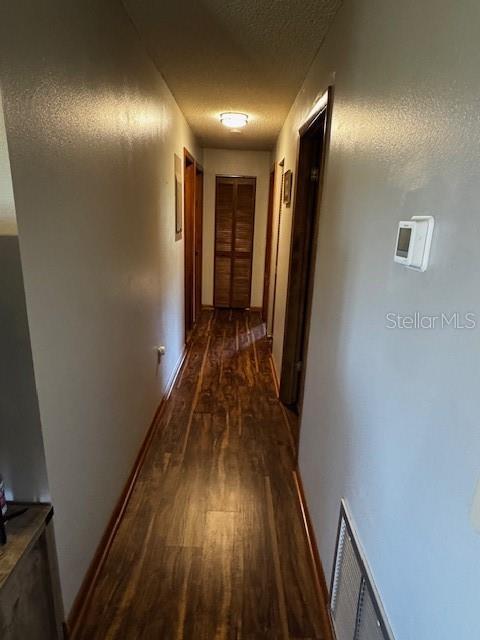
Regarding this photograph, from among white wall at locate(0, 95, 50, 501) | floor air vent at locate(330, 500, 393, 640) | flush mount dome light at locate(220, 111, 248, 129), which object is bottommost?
floor air vent at locate(330, 500, 393, 640)

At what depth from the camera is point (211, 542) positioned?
1.67m

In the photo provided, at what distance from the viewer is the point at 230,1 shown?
4.88ft

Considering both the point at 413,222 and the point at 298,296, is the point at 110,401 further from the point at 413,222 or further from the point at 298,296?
the point at 298,296

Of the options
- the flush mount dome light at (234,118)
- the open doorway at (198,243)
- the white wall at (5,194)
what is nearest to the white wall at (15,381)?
the white wall at (5,194)

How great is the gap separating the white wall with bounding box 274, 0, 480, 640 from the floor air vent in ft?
0.20

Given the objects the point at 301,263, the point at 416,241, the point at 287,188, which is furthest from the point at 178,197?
the point at 416,241

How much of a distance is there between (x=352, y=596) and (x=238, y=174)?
4966 millimetres

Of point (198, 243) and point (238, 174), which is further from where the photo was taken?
point (238, 174)

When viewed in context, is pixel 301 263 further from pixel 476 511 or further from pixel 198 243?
pixel 198 243

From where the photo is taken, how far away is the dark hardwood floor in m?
1.34

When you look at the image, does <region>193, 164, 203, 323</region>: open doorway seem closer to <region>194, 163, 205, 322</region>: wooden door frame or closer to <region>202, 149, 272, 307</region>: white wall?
<region>194, 163, 205, 322</region>: wooden door frame

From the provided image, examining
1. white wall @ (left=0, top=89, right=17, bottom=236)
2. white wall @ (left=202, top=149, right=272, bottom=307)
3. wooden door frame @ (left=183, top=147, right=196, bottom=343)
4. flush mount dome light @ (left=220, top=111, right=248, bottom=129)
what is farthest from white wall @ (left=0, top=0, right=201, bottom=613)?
white wall @ (left=202, top=149, right=272, bottom=307)

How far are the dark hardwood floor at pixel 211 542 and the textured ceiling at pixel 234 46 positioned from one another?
7.44 ft

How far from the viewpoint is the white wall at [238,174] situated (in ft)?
16.7
